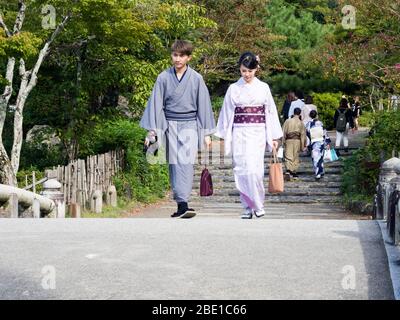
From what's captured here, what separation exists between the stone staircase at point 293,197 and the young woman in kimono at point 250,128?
721 cm

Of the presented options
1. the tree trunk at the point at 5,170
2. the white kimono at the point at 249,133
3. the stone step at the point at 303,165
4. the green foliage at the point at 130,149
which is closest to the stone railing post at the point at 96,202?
the tree trunk at the point at 5,170

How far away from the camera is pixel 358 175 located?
21.0 metres

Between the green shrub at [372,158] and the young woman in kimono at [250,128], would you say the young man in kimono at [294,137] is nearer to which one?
the green shrub at [372,158]

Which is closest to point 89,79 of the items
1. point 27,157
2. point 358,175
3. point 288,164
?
point 27,157

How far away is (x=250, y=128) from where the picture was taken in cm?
1084

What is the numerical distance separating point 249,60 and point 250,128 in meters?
0.87

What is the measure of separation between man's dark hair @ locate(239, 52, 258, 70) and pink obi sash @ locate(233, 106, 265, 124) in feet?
1.74

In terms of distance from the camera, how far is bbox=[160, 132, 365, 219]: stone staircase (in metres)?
19.4

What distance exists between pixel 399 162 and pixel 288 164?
11.3m

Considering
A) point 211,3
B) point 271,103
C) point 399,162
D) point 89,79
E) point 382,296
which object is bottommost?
point 382,296

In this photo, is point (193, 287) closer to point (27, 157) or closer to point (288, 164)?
point (288, 164)

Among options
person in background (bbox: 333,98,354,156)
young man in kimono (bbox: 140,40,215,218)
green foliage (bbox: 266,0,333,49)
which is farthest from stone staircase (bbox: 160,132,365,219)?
green foliage (bbox: 266,0,333,49)

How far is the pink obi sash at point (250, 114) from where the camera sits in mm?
10852

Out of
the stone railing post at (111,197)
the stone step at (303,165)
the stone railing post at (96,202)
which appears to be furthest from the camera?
the stone step at (303,165)
